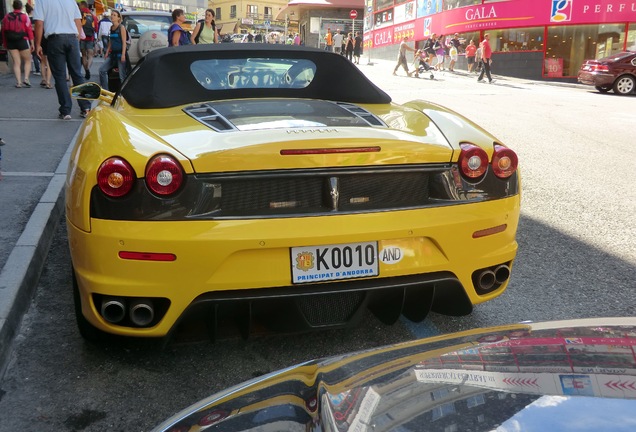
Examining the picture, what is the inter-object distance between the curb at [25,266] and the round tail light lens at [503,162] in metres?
2.38

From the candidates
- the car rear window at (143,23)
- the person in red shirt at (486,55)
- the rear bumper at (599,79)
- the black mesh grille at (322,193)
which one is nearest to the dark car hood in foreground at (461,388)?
the black mesh grille at (322,193)

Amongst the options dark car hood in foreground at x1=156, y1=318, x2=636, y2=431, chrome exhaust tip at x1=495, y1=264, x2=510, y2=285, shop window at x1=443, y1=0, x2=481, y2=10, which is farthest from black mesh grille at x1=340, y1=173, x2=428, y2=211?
shop window at x1=443, y1=0, x2=481, y2=10

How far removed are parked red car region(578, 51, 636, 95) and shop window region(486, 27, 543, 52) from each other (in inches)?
363

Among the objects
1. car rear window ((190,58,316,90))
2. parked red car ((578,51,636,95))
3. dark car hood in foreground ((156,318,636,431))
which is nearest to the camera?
dark car hood in foreground ((156,318,636,431))

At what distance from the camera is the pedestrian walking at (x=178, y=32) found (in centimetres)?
A: 1148

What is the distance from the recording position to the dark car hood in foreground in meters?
1.29

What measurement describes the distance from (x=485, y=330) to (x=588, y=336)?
31 centimetres

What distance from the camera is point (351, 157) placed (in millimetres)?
2910

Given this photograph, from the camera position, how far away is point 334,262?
286 centimetres

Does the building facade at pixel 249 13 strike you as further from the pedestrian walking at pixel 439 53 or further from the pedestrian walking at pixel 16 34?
the pedestrian walking at pixel 16 34

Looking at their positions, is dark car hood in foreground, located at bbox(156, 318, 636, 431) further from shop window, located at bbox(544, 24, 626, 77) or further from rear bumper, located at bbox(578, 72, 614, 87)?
shop window, located at bbox(544, 24, 626, 77)

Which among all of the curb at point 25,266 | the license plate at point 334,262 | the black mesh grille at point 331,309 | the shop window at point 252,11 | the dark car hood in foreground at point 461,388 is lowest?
the curb at point 25,266

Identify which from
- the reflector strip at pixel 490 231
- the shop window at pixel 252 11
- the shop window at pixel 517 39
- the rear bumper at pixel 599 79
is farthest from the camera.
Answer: the shop window at pixel 252 11

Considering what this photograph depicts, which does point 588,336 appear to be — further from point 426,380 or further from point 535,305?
point 535,305
